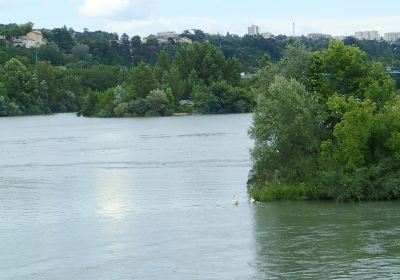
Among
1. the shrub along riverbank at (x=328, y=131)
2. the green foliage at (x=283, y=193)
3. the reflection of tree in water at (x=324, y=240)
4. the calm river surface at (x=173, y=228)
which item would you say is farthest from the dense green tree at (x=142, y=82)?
the reflection of tree in water at (x=324, y=240)

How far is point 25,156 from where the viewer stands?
6425 centimetres

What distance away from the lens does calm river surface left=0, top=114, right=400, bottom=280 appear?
27.5 meters

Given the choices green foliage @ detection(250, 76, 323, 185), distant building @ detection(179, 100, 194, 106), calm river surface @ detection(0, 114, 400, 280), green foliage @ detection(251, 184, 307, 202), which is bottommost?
calm river surface @ detection(0, 114, 400, 280)

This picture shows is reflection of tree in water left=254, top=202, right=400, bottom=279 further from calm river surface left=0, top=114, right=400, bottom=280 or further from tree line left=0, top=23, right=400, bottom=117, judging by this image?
tree line left=0, top=23, right=400, bottom=117

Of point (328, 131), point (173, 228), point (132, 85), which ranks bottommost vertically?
point (173, 228)

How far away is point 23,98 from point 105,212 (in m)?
101

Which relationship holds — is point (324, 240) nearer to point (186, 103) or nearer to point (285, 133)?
point (285, 133)

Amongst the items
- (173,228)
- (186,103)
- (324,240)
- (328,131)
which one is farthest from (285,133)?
(186,103)

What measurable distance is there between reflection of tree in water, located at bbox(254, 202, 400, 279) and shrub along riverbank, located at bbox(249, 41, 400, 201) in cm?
114

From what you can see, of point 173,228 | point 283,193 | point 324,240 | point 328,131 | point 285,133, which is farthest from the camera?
point 328,131

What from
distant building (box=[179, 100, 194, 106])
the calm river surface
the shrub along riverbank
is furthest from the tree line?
the shrub along riverbank

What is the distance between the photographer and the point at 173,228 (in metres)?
33.6

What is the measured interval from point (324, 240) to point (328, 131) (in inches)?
434

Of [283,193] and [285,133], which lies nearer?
[283,193]
